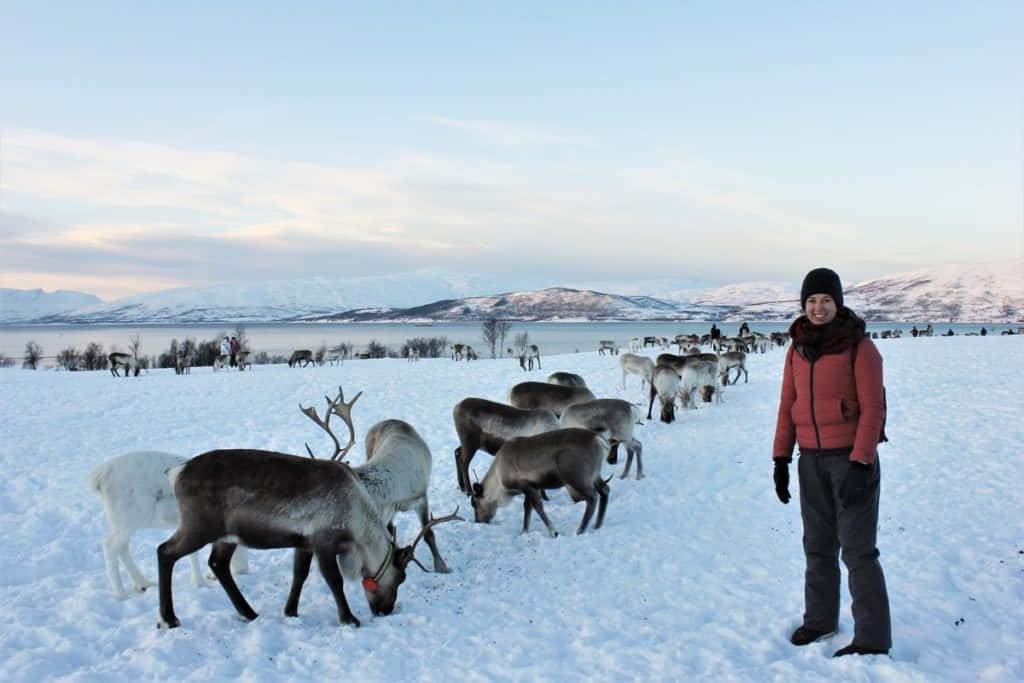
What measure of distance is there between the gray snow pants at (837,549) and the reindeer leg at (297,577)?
12.6ft

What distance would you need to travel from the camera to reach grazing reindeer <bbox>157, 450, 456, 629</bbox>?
4664 millimetres

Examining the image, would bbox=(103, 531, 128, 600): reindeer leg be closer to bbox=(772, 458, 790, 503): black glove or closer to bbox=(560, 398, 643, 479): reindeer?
bbox=(772, 458, 790, 503): black glove

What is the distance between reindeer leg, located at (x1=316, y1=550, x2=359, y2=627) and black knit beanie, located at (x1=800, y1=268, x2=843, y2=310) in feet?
12.9

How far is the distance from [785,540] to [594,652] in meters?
3.14

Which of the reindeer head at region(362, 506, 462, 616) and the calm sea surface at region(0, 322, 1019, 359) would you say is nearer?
the reindeer head at region(362, 506, 462, 616)

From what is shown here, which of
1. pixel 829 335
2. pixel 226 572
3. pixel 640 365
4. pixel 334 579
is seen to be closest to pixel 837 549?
pixel 829 335

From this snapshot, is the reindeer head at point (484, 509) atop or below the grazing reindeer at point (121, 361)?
below

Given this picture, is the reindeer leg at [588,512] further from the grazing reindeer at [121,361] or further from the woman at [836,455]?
the grazing reindeer at [121,361]

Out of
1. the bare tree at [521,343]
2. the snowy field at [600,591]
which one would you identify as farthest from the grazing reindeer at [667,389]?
the bare tree at [521,343]

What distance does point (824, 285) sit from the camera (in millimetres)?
4102

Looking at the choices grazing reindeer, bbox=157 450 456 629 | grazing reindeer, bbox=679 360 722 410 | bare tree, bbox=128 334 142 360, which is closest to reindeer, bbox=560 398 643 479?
grazing reindeer, bbox=157 450 456 629

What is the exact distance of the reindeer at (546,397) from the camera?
11.0m

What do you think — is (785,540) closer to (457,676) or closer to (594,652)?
(594,652)

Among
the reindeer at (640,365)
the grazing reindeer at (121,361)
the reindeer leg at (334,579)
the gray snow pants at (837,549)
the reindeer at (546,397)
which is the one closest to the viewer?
the gray snow pants at (837,549)
